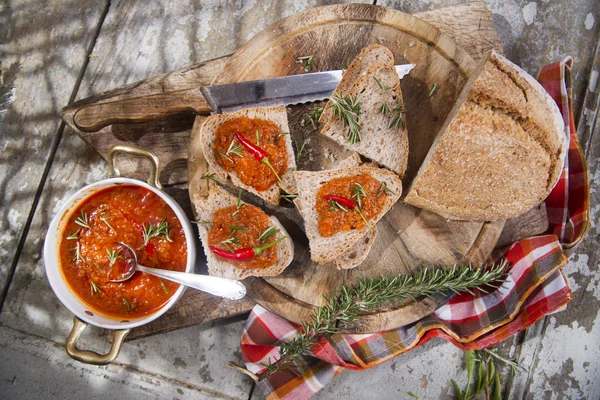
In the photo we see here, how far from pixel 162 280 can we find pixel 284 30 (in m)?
1.86

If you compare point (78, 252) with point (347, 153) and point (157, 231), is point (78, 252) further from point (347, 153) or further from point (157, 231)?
point (347, 153)

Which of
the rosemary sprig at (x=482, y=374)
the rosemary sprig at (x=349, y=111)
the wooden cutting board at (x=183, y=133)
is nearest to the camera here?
the rosemary sprig at (x=349, y=111)

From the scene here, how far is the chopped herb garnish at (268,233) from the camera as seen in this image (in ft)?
9.51

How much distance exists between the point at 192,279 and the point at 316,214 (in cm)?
89

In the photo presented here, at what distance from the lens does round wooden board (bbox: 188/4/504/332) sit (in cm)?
314

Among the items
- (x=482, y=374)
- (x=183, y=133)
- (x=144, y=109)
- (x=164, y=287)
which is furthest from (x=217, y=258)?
(x=482, y=374)

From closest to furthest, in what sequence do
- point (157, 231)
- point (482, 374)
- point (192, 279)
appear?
point (192, 279) → point (157, 231) → point (482, 374)

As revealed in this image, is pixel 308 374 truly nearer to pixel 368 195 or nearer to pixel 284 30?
pixel 368 195

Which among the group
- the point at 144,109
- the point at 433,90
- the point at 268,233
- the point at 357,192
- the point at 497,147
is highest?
the point at 433,90

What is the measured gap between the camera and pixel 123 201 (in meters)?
2.95

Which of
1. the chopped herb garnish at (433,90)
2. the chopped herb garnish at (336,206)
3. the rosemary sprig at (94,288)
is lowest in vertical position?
the rosemary sprig at (94,288)

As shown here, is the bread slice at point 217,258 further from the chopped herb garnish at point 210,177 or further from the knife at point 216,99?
the knife at point 216,99

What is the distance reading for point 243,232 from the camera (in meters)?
2.94

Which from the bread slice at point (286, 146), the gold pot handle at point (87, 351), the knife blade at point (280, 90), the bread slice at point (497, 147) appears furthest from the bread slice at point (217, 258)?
the bread slice at point (497, 147)
